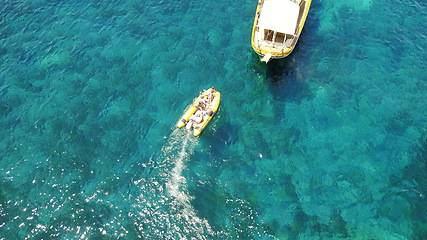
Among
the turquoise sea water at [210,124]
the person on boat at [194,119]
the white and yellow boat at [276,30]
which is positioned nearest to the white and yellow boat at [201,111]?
the person on boat at [194,119]

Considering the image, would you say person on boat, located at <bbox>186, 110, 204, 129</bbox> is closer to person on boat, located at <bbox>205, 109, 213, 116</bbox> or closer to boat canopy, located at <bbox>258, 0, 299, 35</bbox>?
person on boat, located at <bbox>205, 109, 213, 116</bbox>

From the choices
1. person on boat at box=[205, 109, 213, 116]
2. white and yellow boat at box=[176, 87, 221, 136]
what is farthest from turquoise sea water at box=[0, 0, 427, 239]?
person on boat at box=[205, 109, 213, 116]

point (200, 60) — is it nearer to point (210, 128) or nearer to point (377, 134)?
point (210, 128)

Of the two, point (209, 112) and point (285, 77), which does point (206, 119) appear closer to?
point (209, 112)

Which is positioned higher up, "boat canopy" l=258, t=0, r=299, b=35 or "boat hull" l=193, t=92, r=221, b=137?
"boat canopy" l=258, t=0, r=299, b=35

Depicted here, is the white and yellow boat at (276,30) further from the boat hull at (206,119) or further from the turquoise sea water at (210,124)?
the boat hull at (206,119)

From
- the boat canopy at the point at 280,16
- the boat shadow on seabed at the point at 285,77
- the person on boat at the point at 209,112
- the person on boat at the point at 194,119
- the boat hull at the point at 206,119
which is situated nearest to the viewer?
the boat hull at the point at 206,119

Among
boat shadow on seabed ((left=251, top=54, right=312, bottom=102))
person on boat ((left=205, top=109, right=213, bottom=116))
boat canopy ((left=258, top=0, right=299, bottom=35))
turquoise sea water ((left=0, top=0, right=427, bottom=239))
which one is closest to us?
turquoise sea water ((left=0, top=0, right=427, bottom=239))
